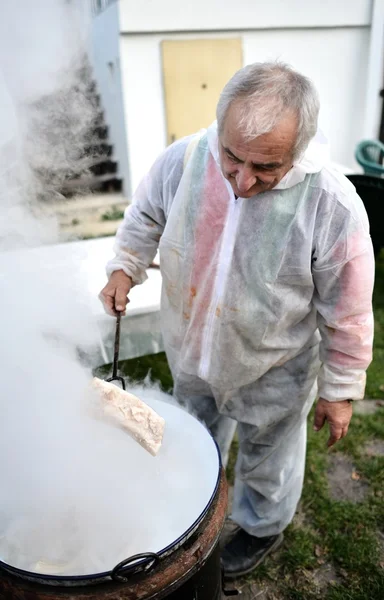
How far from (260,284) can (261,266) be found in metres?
0.07

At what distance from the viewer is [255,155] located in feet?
4.66

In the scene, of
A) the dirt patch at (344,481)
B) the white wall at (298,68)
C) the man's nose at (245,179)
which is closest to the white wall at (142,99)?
the white wall at (298,68)

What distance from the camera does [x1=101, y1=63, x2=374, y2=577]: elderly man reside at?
1.43 meters

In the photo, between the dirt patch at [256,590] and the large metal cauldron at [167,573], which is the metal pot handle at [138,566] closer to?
the large metal cauldron at [167,573]

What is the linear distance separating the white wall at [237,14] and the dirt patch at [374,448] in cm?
595

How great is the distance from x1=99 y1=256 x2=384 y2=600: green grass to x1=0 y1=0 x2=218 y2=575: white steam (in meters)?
1.20

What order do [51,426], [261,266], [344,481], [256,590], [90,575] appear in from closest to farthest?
[90,575]
[51,426]
[261,266]
[256,590]
[344,481]

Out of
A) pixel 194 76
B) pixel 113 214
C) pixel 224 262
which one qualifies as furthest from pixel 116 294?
pixel 194 76

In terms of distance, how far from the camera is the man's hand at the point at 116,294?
203 cm

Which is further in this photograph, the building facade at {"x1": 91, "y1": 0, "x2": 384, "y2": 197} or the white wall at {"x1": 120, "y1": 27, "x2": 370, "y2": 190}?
the white wall at {"x1": 120, "y1": 27, "x2": 370, "y2": 190}

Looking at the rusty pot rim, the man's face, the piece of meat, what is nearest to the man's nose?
the man's face

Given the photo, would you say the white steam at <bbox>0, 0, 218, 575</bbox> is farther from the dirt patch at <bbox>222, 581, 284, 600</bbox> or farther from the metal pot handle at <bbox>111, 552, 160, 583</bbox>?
the dirt patch at <bbox>222, 581, 284, 600</bbox>

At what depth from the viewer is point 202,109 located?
23.5ft

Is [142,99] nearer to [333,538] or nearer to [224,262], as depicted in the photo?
[224,262]
